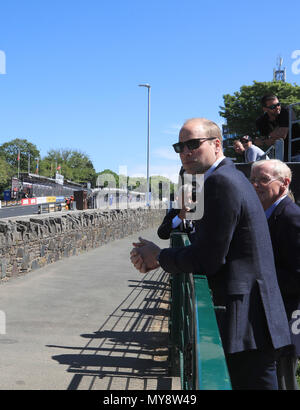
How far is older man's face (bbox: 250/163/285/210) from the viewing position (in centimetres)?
302

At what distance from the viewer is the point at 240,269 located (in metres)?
2.14

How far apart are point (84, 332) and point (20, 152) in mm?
123838

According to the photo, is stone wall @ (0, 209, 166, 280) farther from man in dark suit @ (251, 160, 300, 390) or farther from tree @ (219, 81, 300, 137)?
tree @ (219, 81, 300, 137)

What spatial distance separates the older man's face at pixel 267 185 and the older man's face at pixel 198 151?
0.70 m

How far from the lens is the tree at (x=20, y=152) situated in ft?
409

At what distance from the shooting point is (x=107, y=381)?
5312 millimetres

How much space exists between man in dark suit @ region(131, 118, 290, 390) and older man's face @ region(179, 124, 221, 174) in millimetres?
173

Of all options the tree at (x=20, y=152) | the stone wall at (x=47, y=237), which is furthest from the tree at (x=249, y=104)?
the tree at (x=20, y=152)

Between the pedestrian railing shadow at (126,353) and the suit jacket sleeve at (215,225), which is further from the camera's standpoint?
the pedestrian railing shadow at (126,353)

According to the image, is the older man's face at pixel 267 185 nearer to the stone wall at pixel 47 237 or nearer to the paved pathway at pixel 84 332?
the paved pathway at pixel 84 332

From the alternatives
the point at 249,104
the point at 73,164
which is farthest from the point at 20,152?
the point at 249,104
